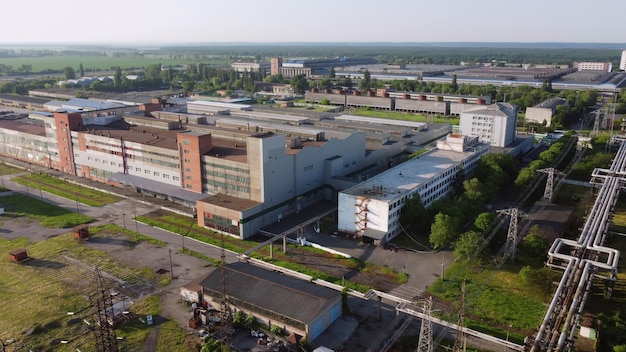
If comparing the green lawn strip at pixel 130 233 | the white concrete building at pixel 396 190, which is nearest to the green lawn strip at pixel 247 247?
the green lawn strip at pixel 130 233

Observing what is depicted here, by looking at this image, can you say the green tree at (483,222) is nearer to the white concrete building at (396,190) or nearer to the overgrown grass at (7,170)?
the white concrete building at (396,190)

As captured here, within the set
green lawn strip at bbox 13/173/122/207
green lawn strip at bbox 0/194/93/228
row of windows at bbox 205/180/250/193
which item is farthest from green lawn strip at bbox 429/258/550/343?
green lawn strip at bbox 13/173/122/207

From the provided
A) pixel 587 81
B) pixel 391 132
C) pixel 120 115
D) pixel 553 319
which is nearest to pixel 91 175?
pixel 120 115

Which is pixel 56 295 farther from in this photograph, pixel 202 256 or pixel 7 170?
pixel 7 170

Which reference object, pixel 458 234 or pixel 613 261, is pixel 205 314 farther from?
pixel 613 261

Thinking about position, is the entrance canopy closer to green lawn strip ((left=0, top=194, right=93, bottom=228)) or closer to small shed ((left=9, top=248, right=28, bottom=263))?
green lawn strip ((left=0, top=194, right=93, bottom=228))
